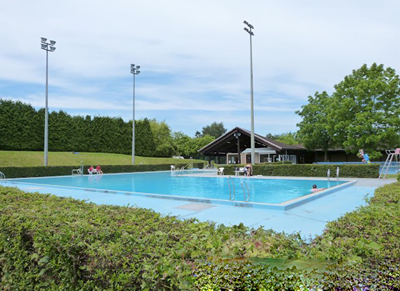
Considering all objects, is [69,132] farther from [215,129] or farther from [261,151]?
[215,129]

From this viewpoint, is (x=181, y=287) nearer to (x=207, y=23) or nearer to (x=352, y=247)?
(x=352, y=247)

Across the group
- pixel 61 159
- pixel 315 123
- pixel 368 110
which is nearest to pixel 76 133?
pixel 61 159

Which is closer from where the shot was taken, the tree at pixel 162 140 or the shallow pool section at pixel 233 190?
the shallow pool section at pixel 233 190

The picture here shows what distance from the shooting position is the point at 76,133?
35.5 meters

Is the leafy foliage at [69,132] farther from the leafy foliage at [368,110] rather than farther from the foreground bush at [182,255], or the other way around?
the foreground bush at [182,255]

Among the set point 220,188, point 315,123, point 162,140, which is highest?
point 315,123

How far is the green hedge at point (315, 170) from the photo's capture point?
1770 cm

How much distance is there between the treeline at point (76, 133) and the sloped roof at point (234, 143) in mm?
12341

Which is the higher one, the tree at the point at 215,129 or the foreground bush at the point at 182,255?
the tree at the point at 215,129

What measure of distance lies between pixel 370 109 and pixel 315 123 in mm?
8034

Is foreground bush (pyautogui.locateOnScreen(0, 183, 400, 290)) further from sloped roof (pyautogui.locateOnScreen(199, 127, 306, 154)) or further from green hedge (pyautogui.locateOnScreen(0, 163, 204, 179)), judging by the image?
sloped roof (pyautogui.locateOnScreen(199, 127, 306, 154))

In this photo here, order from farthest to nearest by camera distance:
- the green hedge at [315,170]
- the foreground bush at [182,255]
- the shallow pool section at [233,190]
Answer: the green hedge at [315,170]
the shallow pool section at [233,190]
the foreground bush at [182,255]

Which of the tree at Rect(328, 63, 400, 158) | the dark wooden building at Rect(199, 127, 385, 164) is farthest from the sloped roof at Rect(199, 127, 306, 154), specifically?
the tree at Rect(328, 63, 400, 158)

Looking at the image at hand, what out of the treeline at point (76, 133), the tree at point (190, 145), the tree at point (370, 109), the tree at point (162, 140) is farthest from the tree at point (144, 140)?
the tree at point (370, 109)
